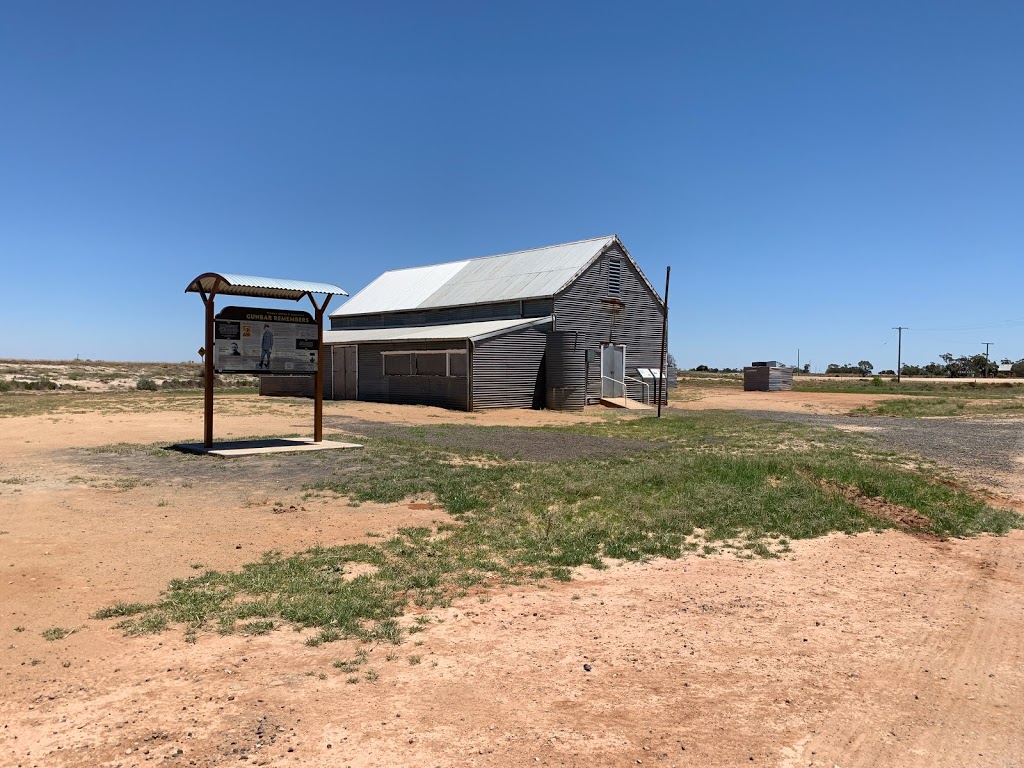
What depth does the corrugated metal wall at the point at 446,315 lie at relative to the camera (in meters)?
35.5

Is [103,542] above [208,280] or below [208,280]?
below

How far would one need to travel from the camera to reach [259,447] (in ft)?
53.2

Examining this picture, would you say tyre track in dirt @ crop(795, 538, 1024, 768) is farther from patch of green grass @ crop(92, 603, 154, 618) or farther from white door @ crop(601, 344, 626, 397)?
white door @ crop(601, 344, 626, 397)

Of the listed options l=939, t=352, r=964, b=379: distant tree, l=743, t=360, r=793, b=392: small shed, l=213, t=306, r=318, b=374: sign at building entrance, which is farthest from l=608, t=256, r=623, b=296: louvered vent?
l=939, t=352, r=964, b=379: distant tree

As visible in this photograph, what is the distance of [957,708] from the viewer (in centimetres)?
446

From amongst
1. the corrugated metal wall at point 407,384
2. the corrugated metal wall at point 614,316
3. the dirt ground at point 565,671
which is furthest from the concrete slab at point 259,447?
the corrugated metal wall at point 614,316

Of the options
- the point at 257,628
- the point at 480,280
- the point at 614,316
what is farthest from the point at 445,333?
the point at 257,628

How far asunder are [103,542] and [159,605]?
96.9 inches

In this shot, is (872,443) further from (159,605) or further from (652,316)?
(652,316)

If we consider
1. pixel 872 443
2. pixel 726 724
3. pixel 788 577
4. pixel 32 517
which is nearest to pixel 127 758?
→ pixel 726 724

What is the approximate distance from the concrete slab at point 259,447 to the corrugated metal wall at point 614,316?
750 inches

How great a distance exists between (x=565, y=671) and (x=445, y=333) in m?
28.9

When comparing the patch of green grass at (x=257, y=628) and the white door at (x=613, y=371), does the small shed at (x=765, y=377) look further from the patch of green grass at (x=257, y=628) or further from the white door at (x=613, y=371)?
the patch of green grass at (x=257, y=628)

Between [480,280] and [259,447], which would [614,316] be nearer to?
[480,280]
